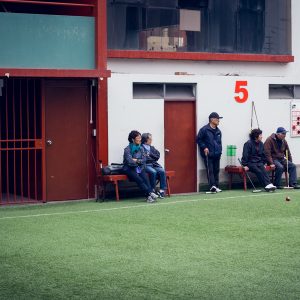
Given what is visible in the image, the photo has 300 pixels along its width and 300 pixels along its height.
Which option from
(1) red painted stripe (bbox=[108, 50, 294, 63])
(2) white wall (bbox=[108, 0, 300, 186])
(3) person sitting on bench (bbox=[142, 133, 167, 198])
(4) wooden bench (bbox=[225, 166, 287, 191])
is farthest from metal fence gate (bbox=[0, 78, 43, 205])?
(4) wooden bench (bbox=[225, 166, 287, 191])

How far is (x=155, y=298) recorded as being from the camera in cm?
862

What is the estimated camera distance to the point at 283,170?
20344 mm

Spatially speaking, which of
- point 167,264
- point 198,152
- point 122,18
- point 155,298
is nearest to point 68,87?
point 122,18

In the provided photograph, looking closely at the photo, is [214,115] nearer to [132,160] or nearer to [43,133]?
[132,160]

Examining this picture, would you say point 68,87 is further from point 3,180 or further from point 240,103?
point 240,103

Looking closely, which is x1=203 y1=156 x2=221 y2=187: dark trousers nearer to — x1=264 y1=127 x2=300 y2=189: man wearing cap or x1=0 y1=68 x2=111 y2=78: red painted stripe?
x1=264 y1=127 x2=300 y2=189: man wearing cap

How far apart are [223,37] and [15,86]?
513 centimetres

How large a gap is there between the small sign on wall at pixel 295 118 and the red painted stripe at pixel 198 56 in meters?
1.09

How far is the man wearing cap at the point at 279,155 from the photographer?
66.1ft

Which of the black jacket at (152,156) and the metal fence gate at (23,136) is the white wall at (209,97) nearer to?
the black jacket at (152,156)

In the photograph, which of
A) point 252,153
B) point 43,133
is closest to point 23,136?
point 43,133

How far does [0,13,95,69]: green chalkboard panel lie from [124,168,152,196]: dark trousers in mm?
2329

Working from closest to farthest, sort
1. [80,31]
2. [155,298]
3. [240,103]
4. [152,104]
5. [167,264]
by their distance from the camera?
[155,298] < [167,264] < [80,31] < [152,104] < [240,103]

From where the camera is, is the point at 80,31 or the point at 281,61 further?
the point at 281,61
